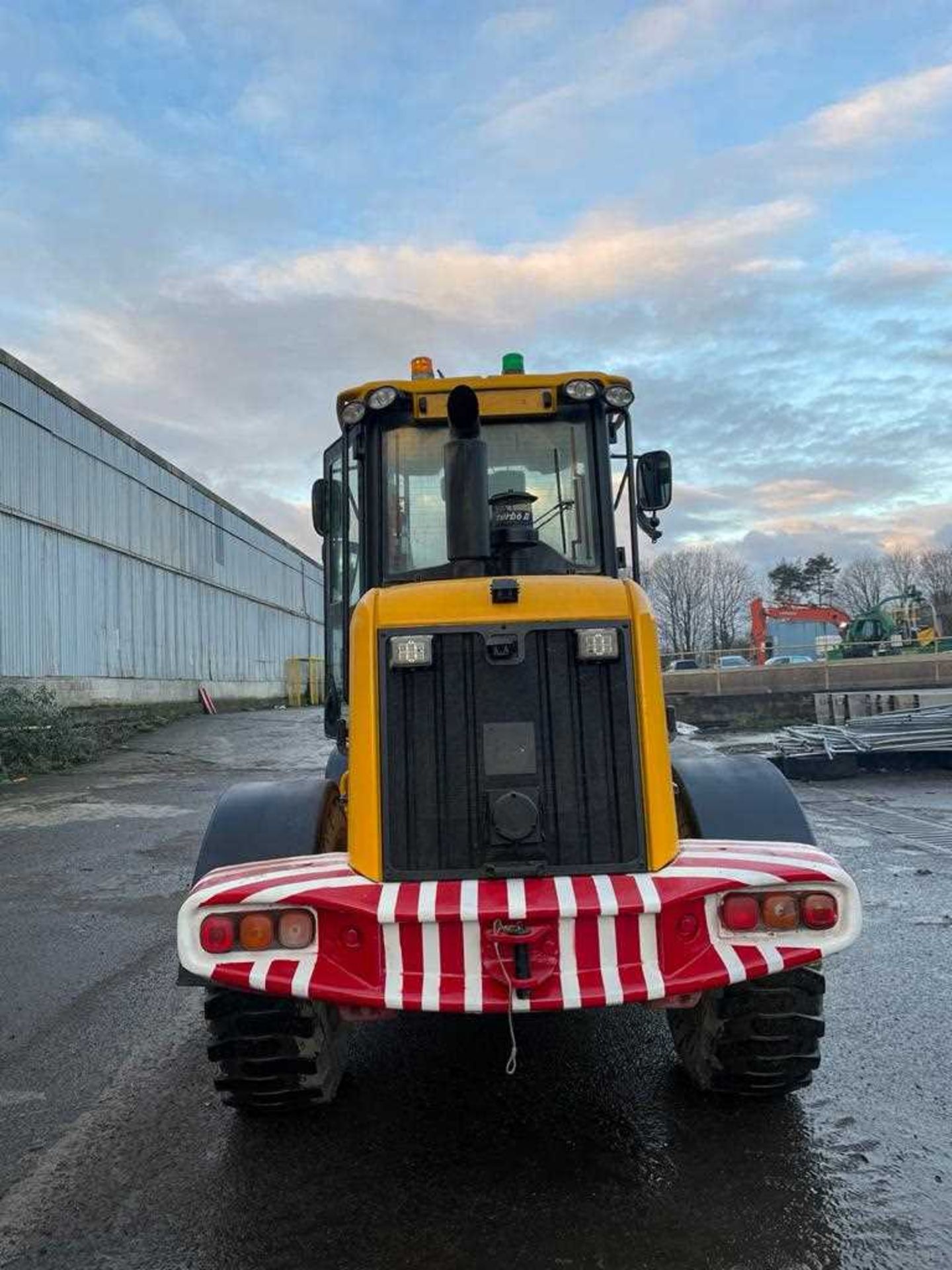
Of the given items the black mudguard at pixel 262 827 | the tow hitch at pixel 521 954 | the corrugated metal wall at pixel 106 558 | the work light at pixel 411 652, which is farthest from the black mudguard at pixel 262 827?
the corrugated metal wall at pixel 106 558

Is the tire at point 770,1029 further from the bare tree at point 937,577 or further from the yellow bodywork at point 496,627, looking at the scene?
the bare tree at point 937,577

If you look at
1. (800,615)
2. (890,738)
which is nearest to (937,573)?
(800,615)

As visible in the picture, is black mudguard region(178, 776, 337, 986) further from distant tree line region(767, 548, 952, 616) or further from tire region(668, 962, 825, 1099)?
distant tree line region(767, 548, 952, 616)

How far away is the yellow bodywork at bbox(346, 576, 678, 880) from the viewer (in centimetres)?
322

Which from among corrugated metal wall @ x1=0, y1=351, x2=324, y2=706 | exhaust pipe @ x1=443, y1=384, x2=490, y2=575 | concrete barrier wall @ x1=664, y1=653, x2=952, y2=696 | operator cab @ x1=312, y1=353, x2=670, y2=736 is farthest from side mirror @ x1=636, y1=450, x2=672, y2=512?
concrete barrier wall @ x1=664, y1=653, x2=952, y2=696

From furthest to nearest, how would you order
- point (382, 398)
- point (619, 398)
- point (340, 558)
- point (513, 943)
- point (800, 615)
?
point (800, 615) < point (340, 558) < point (619, 398) < point (382, 398) < point (513, 943)

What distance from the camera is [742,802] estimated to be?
3510 millimetres

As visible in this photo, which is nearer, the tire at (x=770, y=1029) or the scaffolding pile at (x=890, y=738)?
the tire at (x=770, y=1029)

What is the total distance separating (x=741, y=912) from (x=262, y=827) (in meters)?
1.72

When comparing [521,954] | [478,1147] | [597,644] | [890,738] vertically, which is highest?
[597,644]

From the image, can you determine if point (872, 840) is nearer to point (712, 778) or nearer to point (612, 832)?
point (712, 778)

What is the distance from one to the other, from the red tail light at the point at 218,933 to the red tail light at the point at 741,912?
60.6 inches

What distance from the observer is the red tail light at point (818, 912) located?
2920mm

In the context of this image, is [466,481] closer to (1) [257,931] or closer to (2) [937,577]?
(1) [257,931]
